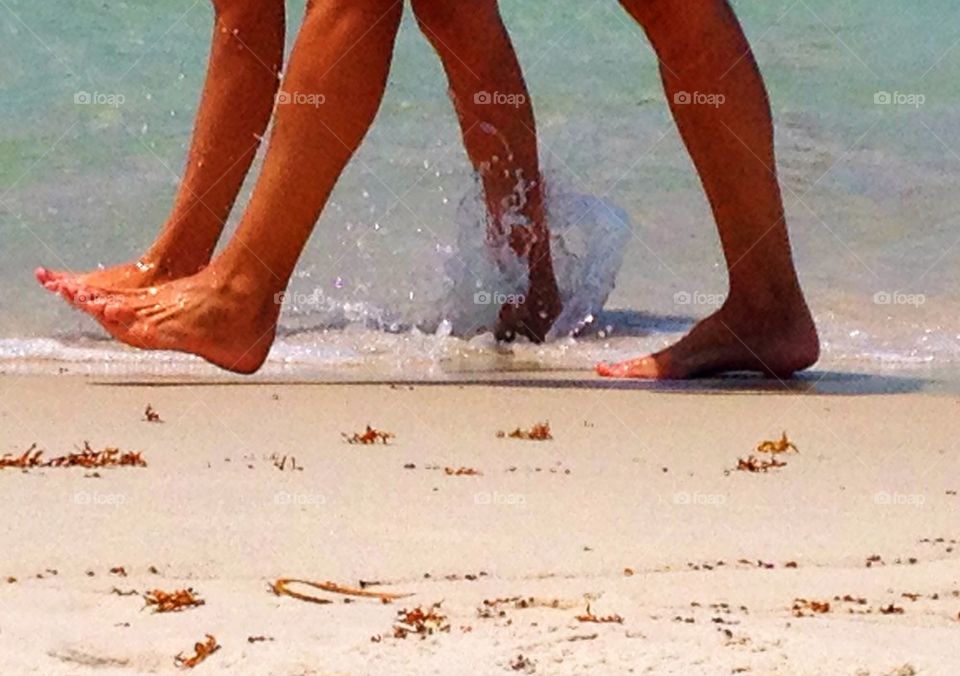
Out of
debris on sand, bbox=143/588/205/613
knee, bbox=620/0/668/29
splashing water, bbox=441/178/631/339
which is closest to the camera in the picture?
debris on sand, bbox=143/588/205/613

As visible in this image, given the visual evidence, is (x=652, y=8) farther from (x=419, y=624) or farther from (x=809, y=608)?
(x=419, y=624)

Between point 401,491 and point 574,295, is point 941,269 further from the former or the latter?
point 401,491

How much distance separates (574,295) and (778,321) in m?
1.02

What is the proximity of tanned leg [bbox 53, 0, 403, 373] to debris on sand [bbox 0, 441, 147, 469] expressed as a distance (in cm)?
82

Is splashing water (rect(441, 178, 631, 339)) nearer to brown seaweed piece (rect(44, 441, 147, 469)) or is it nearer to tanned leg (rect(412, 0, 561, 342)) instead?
tanned leg (rect(412, 0, 561, 342))

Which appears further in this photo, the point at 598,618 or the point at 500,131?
the point at 500,131

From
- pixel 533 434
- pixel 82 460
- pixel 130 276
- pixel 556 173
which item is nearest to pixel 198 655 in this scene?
pixel 82 460

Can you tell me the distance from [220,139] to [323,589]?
2171 millimetres

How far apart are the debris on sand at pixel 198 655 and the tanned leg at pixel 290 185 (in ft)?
6.38

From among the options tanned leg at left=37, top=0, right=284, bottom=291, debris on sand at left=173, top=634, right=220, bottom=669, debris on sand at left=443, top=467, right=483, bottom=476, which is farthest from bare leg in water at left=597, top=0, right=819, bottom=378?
debris on sand at left=173, top=634, right=220, bottom=669

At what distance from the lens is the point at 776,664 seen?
2.19 meters

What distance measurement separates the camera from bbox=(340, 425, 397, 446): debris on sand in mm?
3701

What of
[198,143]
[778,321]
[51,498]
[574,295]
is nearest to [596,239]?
[574,295]

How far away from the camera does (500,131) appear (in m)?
5.20
